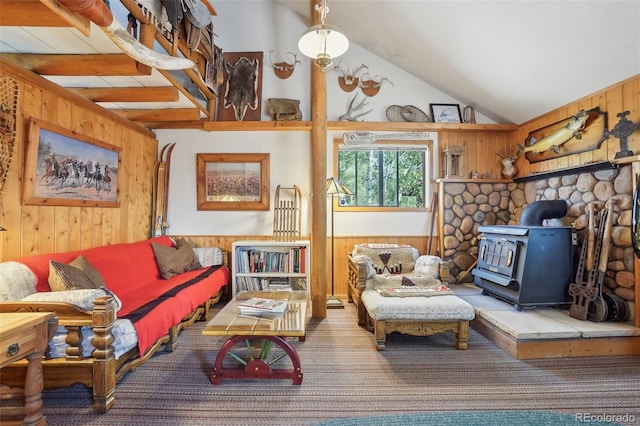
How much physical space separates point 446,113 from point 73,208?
452 cm

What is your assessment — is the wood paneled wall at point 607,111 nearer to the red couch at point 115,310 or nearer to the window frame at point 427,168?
the window frame at point 427,168

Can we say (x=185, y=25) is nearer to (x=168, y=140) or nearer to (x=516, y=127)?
(x=168, y=140)

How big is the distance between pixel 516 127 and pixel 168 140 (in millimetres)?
4816

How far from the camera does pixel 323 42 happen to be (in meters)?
1.96

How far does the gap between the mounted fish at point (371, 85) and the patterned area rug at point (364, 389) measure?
325 cm

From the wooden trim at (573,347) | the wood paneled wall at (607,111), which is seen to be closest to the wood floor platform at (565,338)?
the wooden trim at (573,347)

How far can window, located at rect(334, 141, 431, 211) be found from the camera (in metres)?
4.09

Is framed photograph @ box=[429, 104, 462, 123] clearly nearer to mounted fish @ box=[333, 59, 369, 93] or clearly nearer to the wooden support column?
mounted fish @ box=[333, 59, 369, 93]

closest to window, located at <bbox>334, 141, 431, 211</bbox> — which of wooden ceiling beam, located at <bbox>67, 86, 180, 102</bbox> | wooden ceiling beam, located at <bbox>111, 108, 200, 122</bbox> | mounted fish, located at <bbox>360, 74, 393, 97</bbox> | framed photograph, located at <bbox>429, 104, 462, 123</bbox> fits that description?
framed photograph, located at <bbox>429, 104, 462, 123</bbox>

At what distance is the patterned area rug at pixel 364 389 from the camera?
5.54ft

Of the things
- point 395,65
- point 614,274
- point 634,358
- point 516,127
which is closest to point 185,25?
point 395,65

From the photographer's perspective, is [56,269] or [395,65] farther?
[395,65]

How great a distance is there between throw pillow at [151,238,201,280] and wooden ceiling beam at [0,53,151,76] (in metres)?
1.79

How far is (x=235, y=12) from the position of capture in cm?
396
